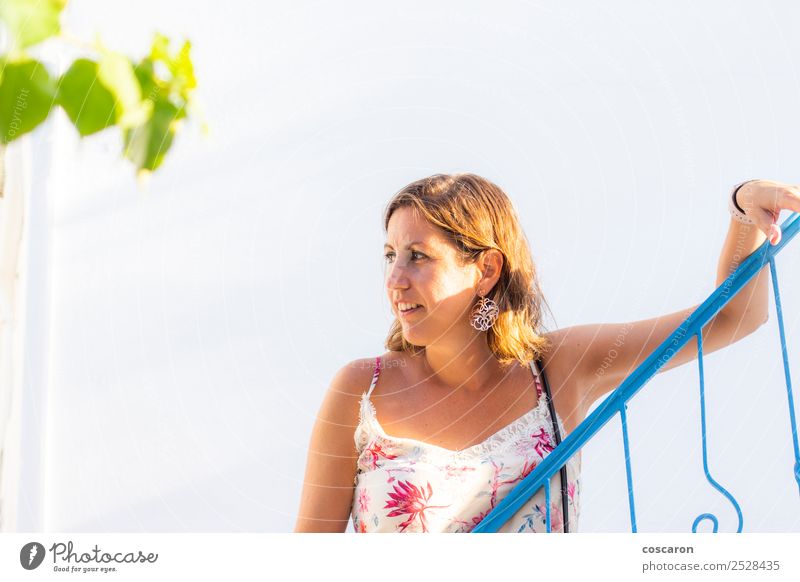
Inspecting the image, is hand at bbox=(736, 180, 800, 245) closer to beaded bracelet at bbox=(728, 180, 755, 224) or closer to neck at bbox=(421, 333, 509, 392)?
beaded bracelet at bbox=(728, 180, 755, 224)

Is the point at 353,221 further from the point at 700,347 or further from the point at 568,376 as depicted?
the point at 700,347

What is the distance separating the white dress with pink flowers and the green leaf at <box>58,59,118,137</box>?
0.72 meters

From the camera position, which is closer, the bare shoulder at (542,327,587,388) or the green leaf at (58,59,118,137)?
the green leaf at (58,59,118,137)

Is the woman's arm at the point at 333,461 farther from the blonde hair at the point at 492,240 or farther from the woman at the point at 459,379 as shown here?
the blonde hair at the point at 492,240

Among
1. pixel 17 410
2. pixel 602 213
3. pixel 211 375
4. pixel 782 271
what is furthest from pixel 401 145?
pixel 17 410

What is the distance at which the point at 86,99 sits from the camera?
1.37ft

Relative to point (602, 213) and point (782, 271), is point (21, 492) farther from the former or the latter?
point (782, 271)

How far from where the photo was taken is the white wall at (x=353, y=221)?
1.33 metres

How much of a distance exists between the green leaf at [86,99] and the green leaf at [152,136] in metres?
0.01

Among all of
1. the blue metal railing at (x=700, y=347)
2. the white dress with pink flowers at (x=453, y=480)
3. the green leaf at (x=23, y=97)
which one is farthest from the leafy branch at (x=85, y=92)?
the white dress with pink flowers at (x=453, y=480)

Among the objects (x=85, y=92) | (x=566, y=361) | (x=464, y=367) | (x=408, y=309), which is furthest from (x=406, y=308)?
(x=85, y=92)

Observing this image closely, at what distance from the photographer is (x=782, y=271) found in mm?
1297

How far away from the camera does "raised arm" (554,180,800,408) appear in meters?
0.90

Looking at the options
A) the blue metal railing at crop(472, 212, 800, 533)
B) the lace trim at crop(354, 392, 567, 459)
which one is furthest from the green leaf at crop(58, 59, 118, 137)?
the lace trim at crop(354, 392, 567, 459)
